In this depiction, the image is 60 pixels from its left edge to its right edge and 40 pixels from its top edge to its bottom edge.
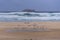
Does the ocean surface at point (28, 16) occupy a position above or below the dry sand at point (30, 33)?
above

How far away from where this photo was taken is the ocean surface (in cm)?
114

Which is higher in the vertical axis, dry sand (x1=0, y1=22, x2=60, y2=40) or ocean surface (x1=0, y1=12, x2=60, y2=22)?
ocean surface (x1=0, y1=12, x2=60, y2=22)

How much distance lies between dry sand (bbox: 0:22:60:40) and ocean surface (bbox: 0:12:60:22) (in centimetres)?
5

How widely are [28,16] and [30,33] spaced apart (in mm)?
177

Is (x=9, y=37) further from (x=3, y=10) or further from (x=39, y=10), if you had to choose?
(x=39, y=10)

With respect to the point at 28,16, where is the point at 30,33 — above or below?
below

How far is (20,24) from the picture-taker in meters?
1.10

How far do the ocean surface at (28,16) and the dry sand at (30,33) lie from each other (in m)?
0.05

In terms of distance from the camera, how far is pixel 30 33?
1.09 metres

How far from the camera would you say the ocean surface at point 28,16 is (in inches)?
44.8

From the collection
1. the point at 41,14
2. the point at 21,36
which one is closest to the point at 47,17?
the point at 41,14

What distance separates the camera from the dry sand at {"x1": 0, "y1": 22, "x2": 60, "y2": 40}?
107 centimetres

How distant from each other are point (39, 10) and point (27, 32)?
259 mm

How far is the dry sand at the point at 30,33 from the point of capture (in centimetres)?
107
